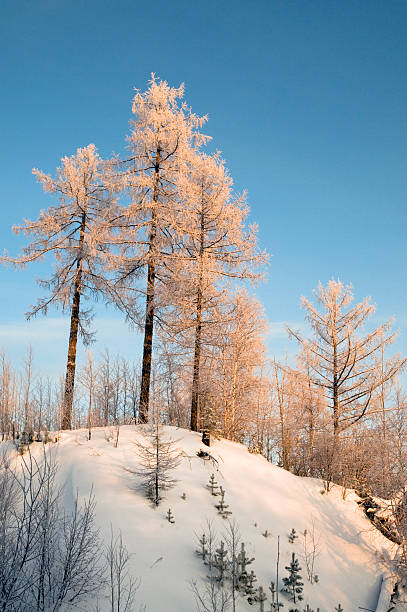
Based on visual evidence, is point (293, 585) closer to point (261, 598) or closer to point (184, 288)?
point (261, 598)

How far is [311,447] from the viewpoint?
17.3 m

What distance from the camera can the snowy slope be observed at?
8.21 m

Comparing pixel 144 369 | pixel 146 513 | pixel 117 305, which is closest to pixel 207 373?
pixel 144 369

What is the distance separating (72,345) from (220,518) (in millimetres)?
9233

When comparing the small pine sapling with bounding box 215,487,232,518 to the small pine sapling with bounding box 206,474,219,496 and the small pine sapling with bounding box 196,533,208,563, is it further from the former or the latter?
the small pine sapling with bounding box 196,533,208,563

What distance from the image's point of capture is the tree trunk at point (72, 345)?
15680mm

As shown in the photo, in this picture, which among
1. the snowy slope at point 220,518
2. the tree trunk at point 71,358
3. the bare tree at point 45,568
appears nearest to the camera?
the bare tree at point 45,568

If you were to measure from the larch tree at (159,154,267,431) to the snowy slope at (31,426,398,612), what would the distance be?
3.64m

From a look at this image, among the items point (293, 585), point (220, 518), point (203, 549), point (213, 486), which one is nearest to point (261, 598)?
point (293, 585)

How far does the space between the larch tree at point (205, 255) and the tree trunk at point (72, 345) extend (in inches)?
148

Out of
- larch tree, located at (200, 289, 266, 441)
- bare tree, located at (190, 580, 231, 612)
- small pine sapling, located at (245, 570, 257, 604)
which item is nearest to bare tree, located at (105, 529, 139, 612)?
bare tree, located at (190, 580, 231, 612)

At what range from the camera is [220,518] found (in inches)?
392

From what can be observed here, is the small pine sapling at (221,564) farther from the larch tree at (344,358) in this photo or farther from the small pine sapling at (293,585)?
the larch tree at (344,358)

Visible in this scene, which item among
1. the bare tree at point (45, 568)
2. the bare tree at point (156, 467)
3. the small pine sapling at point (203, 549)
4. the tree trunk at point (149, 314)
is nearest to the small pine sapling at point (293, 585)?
the small pine sapling at point (203, 549)
